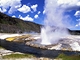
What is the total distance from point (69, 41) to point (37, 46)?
1198cm

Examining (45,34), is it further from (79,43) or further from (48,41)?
(79,43)

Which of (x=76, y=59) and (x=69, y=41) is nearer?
(x=76, y=59)

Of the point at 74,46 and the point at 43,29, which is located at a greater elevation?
the point at 43,29

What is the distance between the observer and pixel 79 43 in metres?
72.1

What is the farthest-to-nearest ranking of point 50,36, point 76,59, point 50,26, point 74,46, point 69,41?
1. point 50,26
2. point 50,36
3. point 69,41
4. point 74,46
5. point 76,59

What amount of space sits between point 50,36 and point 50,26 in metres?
9.95

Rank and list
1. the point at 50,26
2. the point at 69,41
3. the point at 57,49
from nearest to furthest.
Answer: the point at 57,49 < the point at 69,41 < the point at 50,26

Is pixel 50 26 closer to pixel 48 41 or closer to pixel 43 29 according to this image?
pixel 43 29

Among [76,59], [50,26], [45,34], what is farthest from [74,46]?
[76,59]

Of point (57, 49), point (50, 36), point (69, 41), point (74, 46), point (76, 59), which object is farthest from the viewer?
point (50, 36)

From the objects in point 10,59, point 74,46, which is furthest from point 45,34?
point 10,59

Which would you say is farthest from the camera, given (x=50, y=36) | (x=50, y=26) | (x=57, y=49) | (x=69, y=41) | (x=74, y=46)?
(x=50, y=26)

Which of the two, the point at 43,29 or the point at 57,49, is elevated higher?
the point at 43,29

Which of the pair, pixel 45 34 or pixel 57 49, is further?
pixel 45 34
